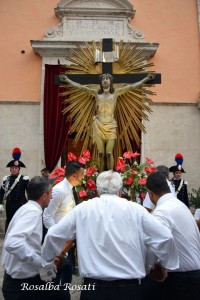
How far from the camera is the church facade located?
9578mm

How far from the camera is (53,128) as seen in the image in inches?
368

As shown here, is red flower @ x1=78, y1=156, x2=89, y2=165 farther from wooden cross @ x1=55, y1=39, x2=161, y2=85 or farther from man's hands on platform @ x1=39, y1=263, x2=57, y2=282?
man's hands on platform @ x1=39, y1=263, x2=57, y2=282

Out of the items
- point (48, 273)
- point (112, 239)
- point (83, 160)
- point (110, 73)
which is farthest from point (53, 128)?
point (112, 239)

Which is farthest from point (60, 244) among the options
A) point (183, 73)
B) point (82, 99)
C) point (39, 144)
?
point (183, 73)

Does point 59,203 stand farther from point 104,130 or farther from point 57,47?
point 57,47

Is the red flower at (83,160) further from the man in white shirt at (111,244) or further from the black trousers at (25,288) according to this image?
the man in white shirt at (111,244)

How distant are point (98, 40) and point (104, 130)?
4906mm

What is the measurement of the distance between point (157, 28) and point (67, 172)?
25.4ft

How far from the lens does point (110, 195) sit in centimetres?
232

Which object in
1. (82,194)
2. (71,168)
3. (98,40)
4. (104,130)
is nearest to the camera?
(71,168)

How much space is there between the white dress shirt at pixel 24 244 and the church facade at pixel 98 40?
6914 millimetres

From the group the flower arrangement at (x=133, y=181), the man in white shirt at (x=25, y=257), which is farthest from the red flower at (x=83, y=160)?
the man in white shirt at (x=25, y=257)

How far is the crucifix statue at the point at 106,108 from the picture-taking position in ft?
19.0

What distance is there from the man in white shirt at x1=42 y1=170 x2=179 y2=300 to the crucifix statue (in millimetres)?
3541
